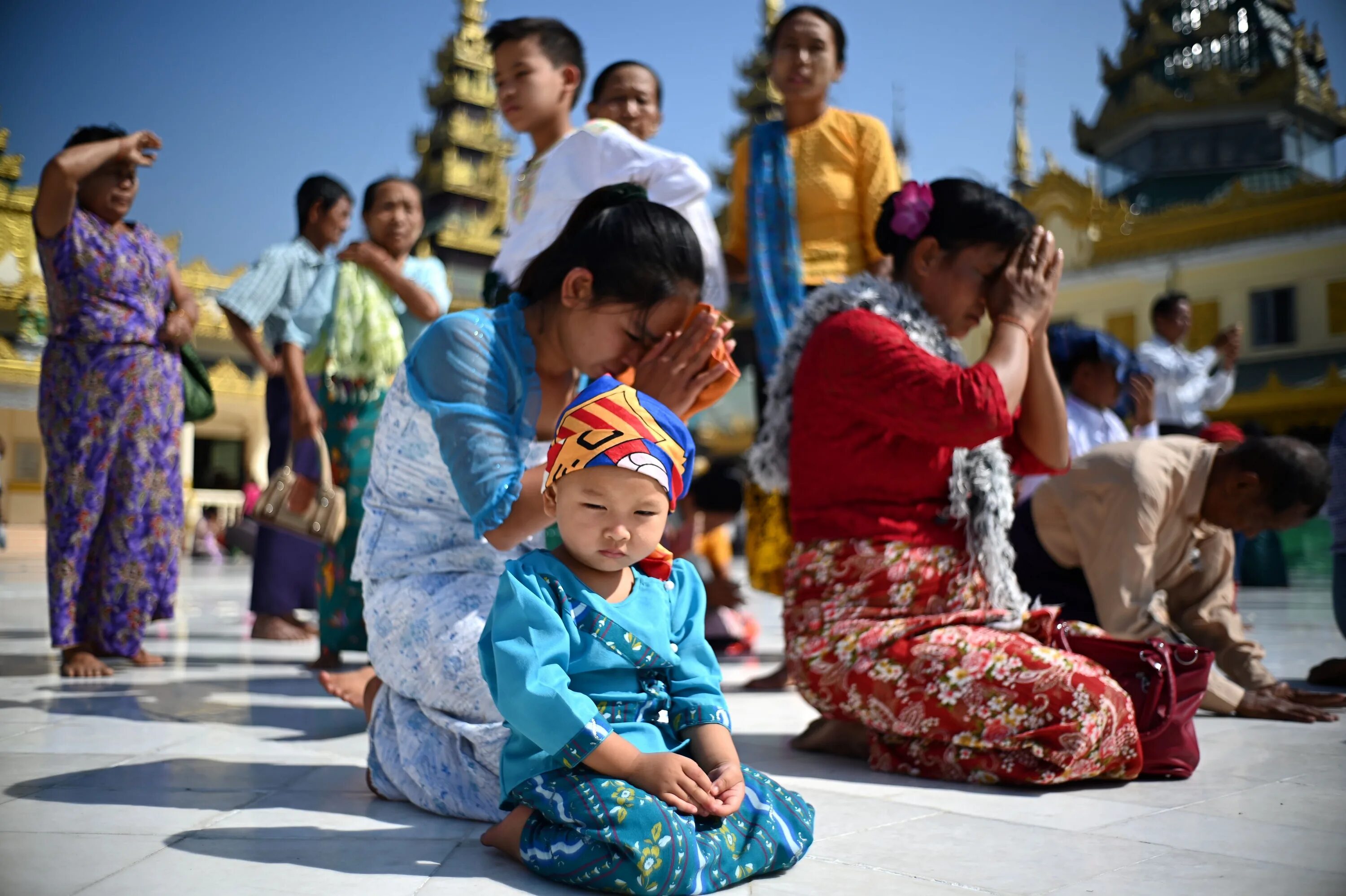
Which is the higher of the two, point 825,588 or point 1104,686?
point 825,588

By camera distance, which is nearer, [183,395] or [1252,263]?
[183,395]

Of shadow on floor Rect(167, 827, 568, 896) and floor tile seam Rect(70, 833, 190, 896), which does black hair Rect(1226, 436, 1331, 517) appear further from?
floor tile seam Rect(70, 833, 190, 896)

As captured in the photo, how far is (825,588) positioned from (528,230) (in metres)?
1.43

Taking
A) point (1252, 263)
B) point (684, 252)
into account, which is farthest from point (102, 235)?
point (1252, 263)

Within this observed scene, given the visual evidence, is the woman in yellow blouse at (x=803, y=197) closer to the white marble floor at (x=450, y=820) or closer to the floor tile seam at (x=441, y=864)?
the white marble floor at (x=450, y=820)

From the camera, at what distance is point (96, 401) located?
11.8 ft

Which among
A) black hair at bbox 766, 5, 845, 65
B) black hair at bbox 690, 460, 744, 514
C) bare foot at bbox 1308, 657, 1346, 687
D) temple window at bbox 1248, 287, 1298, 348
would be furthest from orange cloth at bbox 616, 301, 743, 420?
temple window at bbox 1248, 287, 1298, 348

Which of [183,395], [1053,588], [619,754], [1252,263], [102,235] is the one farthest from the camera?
[1252,263]

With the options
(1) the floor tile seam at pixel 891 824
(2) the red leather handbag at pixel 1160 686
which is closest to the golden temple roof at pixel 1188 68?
(2) the red leather handbag at pixel 1160 686

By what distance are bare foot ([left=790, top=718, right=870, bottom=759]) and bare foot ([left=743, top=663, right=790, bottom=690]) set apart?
1088mm

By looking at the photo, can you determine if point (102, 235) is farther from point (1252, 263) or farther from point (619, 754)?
point (1252, 263)

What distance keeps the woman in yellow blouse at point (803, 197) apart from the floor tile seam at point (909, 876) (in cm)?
207

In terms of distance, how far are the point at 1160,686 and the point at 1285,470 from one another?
910 mm

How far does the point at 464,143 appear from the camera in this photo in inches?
1173
